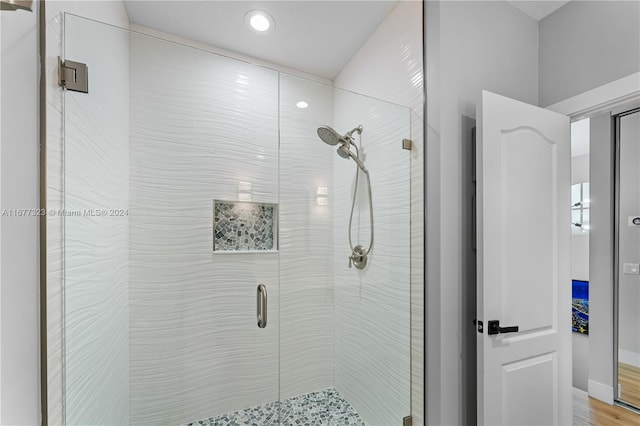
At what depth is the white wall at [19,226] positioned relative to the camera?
690mm

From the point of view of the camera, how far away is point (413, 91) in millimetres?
1565

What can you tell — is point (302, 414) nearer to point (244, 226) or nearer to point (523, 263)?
point (244, 226)

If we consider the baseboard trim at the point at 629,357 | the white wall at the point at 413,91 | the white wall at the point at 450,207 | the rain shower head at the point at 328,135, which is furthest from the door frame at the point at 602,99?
the baseboard trim at the point at 629,357

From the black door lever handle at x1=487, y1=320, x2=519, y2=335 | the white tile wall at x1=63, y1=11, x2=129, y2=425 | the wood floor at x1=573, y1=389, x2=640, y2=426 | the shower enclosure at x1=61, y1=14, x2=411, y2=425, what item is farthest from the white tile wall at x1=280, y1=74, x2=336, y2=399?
the wood floor at x1=573, y1=389, x2=640, y2=426

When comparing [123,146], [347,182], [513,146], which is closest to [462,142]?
[513,146]

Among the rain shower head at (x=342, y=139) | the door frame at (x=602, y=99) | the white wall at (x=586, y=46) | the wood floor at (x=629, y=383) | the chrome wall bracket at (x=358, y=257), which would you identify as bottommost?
the wood floor at (x=629, y=383)

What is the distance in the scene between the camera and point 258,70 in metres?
1.31

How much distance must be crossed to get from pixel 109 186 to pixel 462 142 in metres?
1.55

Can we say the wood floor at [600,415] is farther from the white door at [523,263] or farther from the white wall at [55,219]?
the white wall at [55,219]

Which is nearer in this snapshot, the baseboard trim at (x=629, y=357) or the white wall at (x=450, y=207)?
the white wall at (x=450, y=207)

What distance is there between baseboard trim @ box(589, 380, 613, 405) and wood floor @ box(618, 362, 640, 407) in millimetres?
70

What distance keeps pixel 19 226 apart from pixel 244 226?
674mm

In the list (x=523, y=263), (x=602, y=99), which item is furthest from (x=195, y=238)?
(x=602, y=99)

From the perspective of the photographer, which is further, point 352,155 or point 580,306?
point 580,306
